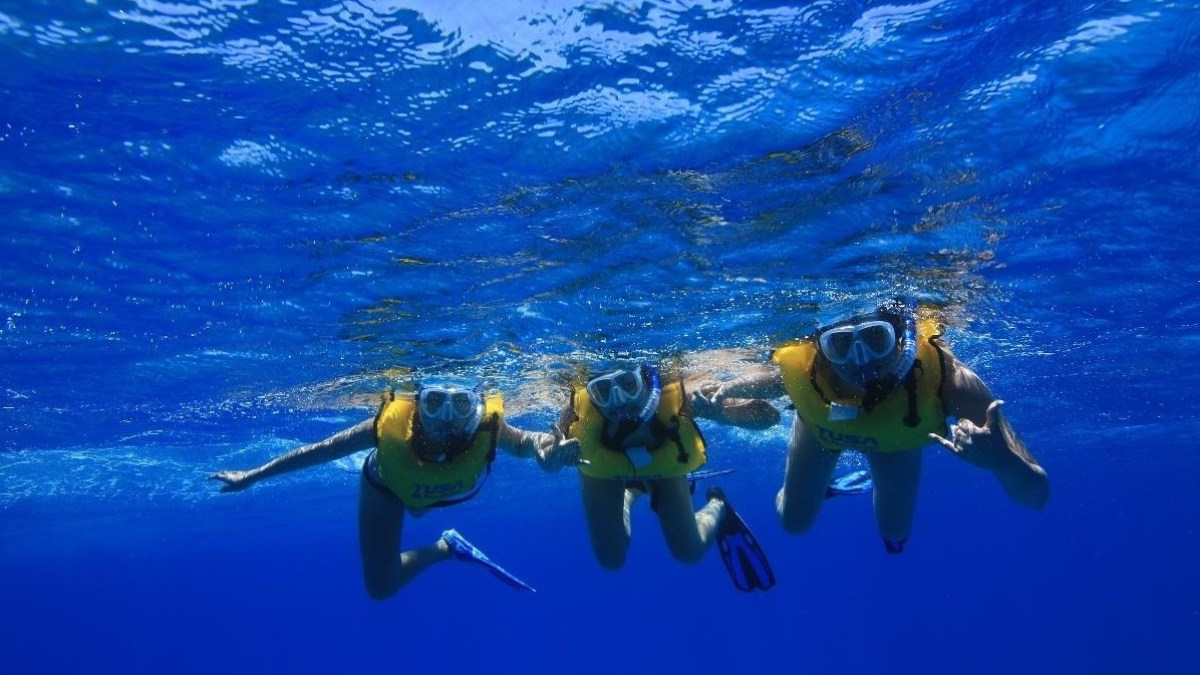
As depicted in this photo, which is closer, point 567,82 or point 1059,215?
point 567,82

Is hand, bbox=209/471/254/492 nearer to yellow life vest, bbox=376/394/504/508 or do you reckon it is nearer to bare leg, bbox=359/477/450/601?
bare leg, bbox=359/477/450/601

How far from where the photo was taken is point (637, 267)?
1148cm

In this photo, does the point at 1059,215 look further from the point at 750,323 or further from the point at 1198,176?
the point at 750,323

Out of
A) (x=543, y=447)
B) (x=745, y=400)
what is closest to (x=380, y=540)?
(x=543, y=447)

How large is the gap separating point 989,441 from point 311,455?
7855 mm

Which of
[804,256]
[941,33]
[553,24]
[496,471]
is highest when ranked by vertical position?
[553,24]

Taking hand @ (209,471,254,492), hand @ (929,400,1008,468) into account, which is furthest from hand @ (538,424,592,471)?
hand @ (929,400,1008,468)

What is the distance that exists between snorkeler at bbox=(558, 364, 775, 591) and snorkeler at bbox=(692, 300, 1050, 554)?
1602mm

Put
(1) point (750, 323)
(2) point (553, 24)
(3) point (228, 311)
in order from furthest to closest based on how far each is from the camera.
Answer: (1) point (750, 323)
(3) point (228, 311)
(2) point (553, 24)

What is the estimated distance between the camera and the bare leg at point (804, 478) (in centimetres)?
967

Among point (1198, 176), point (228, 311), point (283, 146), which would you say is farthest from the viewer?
point (228, 311)

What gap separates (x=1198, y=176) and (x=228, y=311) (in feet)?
49.1

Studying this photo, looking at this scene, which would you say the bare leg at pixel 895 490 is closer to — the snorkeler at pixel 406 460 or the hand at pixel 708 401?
the hand at pixel 708 401

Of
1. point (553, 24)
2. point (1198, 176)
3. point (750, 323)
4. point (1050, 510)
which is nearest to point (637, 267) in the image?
point (750, 323)
